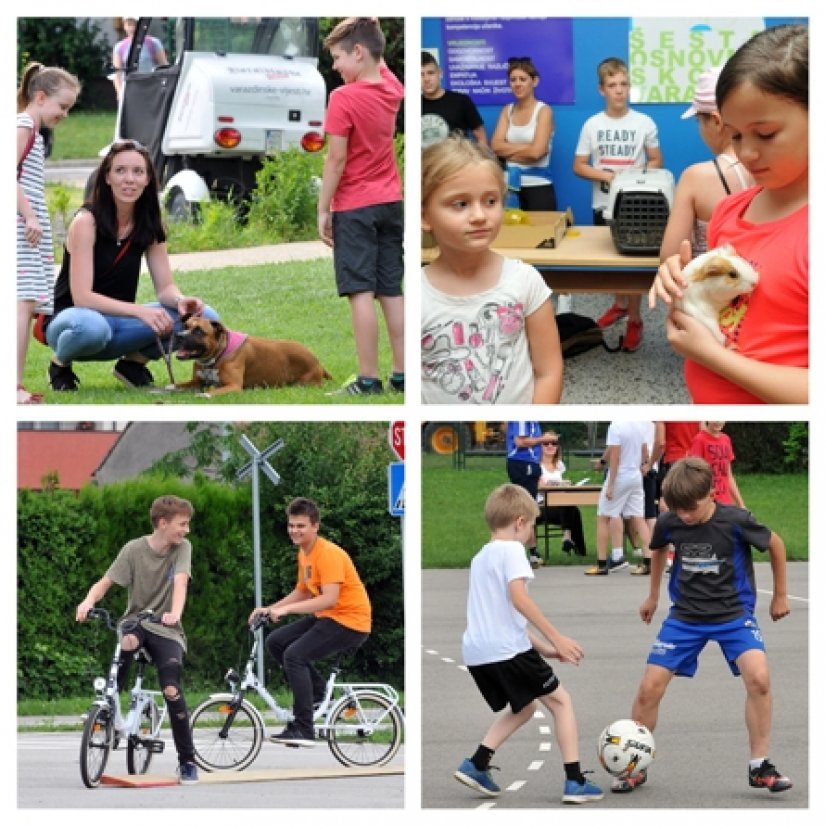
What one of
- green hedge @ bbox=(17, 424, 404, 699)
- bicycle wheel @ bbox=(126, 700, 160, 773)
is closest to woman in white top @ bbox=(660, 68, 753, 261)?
bicycle wheel @ bbox=(126, 700, 160, 773)

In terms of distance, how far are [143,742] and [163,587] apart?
0.55m

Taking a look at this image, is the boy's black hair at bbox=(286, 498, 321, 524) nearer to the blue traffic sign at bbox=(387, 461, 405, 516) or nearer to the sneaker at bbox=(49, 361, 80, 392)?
the blue traffic sign at bbox=(387, 461, 405, 516)

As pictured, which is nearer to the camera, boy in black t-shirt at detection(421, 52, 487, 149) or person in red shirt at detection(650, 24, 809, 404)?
person in red shirt at detection(650, 24, 809, 404)

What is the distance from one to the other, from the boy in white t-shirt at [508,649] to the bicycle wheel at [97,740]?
3.77ft

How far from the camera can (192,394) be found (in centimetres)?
470

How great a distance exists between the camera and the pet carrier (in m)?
4.71

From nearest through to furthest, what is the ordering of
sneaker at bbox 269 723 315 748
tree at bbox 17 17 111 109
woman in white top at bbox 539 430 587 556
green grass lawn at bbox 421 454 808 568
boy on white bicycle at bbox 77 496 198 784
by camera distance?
boy on white bicycle at bbox 77 496 198 784, sneaker at bbox 269 723 315 748, woman in white top at bbox 539 430 587 556, green grass lawn at bbox 421 454 808 568, tree at bbox 17 17 111 109

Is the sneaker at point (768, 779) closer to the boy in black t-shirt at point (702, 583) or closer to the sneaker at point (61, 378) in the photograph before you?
the boy in black t-shirt at point (702, 583)

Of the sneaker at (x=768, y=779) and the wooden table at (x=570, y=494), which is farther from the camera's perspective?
the wooden table at (x=570, y=494)

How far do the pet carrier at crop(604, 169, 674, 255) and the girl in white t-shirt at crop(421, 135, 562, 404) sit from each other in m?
1.52

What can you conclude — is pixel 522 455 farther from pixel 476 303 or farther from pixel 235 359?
pixel 476 303

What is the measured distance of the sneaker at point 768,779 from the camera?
356 cm

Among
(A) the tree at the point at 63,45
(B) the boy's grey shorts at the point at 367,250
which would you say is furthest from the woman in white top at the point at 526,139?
(A) the tree at the point at 63,45

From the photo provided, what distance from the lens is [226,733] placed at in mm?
4820
